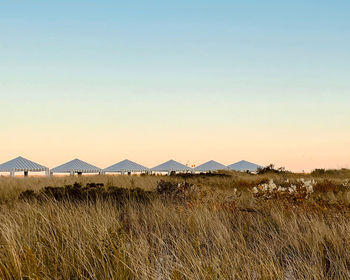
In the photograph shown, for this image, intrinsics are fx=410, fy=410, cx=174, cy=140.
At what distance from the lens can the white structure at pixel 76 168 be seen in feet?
139

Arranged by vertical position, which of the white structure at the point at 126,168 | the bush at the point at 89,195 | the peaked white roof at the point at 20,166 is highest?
the peaked white roof at the point at 20,166

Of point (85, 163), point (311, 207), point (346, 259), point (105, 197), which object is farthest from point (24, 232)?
point (85, 163)

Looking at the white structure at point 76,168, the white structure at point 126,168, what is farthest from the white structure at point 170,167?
the white structure at point 76,168

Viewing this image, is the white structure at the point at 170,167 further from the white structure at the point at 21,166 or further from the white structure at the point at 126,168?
the white structure at the point at 21,166

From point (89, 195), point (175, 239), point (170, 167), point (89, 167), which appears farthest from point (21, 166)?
point (175, 239)

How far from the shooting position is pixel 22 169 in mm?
A: 39562

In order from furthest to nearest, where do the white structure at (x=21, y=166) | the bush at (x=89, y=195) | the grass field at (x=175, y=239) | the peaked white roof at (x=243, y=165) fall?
1. the peaked white roof at (x=243, y=165)
2. the white structure at (x=21, y=166)
3. the bush at (x=89, y=195)
4. the grass field at (x=175, y=239)

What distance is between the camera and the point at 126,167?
1724 inches

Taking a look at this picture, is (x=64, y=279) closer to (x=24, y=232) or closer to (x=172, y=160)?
(x=24, y=232)

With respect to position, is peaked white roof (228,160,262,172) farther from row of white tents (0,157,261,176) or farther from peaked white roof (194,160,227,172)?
peaked white roof (194,160,227,172)

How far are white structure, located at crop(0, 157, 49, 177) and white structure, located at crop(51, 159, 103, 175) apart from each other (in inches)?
75.8

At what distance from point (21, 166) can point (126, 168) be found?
10444 mm

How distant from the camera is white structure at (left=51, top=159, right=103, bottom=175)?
4238 centimetres

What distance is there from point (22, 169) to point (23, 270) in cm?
3847
